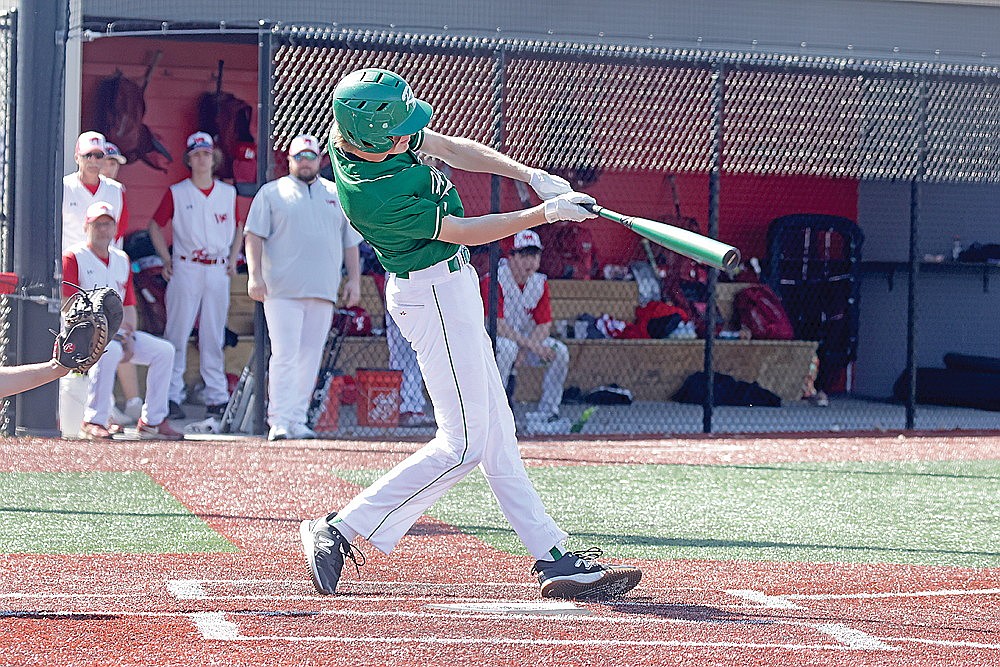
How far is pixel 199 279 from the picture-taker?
36.4 ft

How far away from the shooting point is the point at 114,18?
39.4 feet

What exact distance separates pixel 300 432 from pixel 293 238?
1304 mm

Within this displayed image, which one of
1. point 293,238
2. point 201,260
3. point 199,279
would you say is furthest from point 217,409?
point 293,238

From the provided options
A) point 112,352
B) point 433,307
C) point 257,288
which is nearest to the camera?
point 433,307

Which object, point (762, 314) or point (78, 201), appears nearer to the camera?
point (78, 201)

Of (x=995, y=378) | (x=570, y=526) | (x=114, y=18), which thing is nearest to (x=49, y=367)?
(x=570, y=526)

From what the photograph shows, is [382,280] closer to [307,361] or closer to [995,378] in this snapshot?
[307,361]

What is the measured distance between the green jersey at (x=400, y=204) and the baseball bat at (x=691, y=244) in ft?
1.61

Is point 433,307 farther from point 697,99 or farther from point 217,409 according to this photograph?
point 217,409

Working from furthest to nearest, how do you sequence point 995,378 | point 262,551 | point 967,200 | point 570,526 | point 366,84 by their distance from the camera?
point 967,200 → point 995,378 → point 570,526 → point 262,551 → point 366,84

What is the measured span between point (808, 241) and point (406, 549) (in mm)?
9695

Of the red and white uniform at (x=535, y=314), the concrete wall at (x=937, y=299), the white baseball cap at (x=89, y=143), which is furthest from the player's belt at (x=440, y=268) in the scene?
the concrete wall at (x=937, y=299)

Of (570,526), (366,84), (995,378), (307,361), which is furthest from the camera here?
(995,378)

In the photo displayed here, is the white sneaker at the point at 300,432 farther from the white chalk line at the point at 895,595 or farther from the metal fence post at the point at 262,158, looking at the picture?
the white chalk line at the point at 895,595
